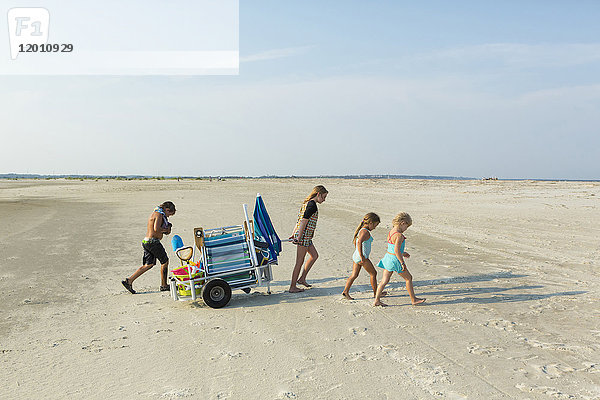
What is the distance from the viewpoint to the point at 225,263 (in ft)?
23.8

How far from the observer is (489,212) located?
2169 cm

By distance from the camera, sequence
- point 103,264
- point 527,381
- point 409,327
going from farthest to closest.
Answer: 1. point 103,264
2. point 409,327
3. point 527,381

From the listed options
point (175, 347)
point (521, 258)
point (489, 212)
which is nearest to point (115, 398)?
point (175, 347)

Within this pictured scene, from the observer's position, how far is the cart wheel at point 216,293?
7.01 meters

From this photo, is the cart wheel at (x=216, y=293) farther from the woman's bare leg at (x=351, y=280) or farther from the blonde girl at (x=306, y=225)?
the woman's bare leg at (x=351, y=280)

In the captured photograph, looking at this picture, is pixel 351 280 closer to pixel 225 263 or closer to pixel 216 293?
pixel 225 263

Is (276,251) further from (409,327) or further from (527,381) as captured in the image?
(527,381)

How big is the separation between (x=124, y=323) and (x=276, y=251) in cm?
258

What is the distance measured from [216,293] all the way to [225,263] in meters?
0.49

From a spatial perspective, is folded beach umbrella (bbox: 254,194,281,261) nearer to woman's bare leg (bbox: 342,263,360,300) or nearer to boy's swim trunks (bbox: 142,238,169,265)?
woman's bare leg (bbox: 342,263,360,300)

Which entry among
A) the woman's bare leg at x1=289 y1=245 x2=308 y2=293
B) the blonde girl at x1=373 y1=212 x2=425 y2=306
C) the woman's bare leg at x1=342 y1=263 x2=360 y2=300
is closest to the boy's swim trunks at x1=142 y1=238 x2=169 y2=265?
the woman's bare leg at x1=289 y1=245 x2=308 y2=293

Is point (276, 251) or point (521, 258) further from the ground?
point (276, 251)

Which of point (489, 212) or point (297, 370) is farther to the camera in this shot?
point (489, 212)

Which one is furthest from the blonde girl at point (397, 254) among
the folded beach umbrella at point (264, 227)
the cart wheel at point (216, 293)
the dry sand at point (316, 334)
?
the cart wheel at point (216, 293)
